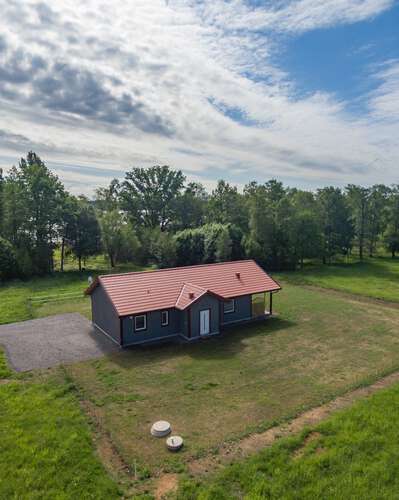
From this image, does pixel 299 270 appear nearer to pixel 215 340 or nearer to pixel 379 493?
pixel 215 340

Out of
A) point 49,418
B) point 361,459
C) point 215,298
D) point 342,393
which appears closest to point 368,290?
point 215,298

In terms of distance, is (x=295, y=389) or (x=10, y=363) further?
(x=10, y=363)

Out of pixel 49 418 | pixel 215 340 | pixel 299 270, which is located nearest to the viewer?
pixel 49 418

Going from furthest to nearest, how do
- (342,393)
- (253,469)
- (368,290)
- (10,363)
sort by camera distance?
(368,290) → (10,363) → (342,393) → (253,469)

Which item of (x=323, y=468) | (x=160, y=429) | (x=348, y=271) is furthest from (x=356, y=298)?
(x=160, y=429)

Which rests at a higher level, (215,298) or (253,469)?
(215,298)

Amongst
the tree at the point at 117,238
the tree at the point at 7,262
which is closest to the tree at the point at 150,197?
the tree at the point at 117,238

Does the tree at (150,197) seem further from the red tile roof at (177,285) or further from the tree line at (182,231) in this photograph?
the red tile roof at (177,285)
